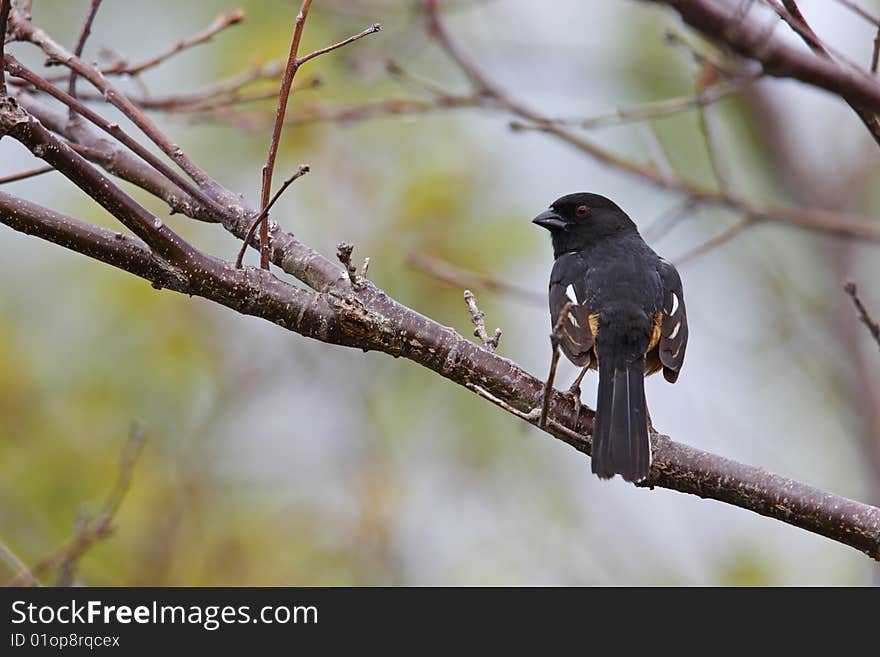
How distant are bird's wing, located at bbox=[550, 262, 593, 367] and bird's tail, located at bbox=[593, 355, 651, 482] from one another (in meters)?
0.10

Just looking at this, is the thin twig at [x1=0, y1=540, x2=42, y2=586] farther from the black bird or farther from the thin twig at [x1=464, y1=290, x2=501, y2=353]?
the black bird

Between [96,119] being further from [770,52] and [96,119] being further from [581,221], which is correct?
[581,221]

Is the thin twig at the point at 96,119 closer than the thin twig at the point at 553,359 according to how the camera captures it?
No

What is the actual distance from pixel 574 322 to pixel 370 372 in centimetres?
232

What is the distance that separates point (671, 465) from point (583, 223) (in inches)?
82.1

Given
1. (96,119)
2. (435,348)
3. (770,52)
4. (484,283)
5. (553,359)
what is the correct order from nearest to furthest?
(770,52), (553,359), (96,119), (435,348), (484,283)

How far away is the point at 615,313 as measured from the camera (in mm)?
3865

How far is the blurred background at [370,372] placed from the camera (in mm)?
5348

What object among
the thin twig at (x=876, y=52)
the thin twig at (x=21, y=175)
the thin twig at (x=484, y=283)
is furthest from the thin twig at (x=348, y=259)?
the thin twig at (x=484, y=283)

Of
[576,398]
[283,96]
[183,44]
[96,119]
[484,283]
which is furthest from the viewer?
[484,283]

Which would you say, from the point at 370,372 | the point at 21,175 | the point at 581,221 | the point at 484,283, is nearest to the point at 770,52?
the point at 21,175

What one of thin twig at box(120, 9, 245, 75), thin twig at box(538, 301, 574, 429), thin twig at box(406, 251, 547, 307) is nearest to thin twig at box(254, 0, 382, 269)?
thin twig at box(538, 301, 574, 429)

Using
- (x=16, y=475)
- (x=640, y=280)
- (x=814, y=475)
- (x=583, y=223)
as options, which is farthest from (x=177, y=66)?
(x=814, y=475)

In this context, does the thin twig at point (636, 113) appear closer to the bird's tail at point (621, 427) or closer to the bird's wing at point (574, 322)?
the bird's wing at point (574, 322)
